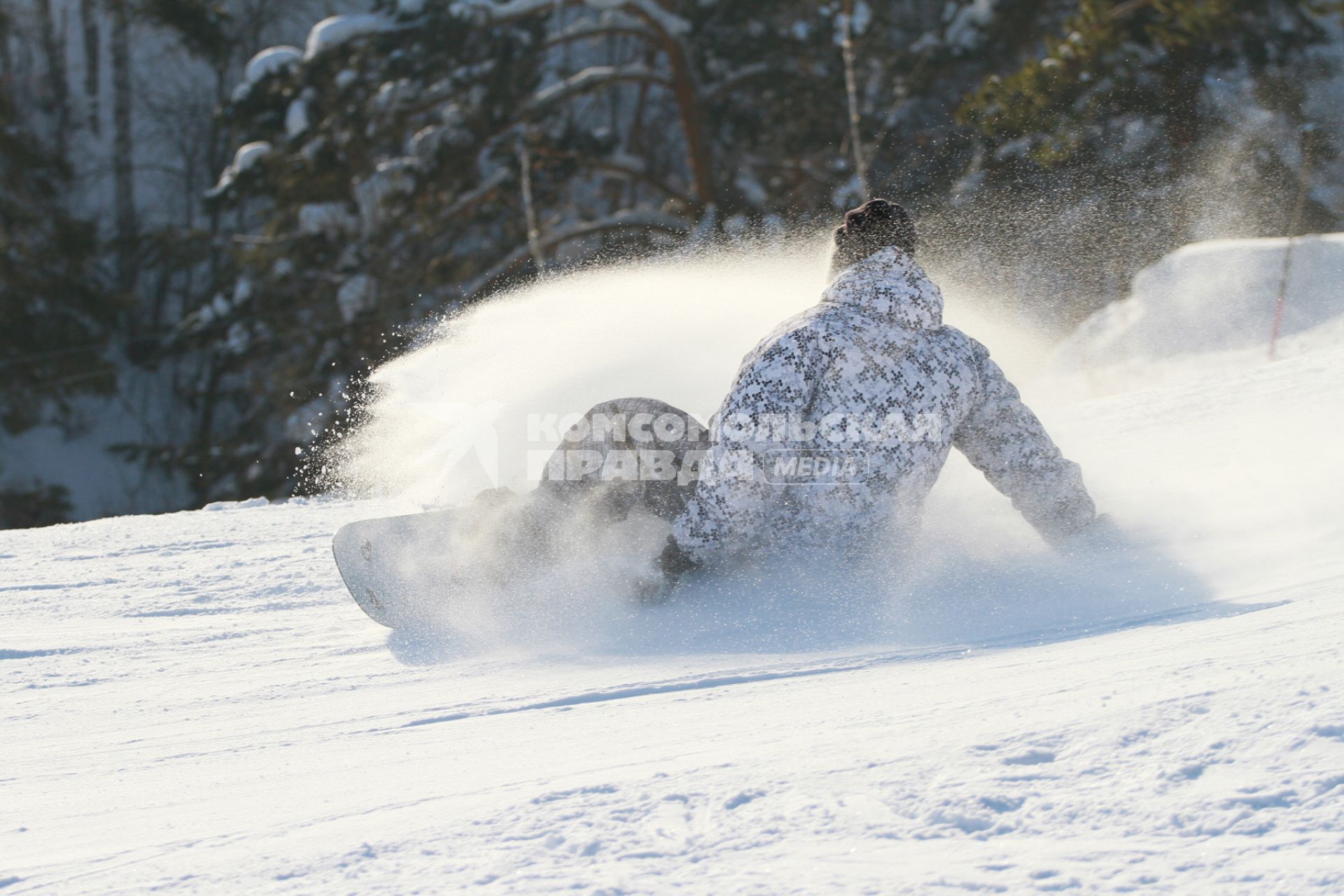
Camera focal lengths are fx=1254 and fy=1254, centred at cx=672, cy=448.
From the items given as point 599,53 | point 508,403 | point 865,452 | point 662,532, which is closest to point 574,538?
point 662,532

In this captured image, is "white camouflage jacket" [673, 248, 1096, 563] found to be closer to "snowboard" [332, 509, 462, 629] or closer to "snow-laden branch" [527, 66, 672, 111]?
"snowboard" [332, 509, 462, 629]

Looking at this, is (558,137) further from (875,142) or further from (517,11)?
(875,142)

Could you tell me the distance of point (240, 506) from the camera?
5.73 meters

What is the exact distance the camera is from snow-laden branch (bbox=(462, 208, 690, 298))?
12.6 metres

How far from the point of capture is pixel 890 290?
10.2 ft

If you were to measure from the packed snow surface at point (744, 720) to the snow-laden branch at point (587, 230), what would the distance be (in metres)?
8.41

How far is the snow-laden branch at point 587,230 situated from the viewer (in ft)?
41.4

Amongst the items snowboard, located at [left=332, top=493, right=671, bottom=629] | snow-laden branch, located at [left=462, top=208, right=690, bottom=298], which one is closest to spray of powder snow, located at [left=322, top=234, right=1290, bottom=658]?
snowboard, located at [left=332, top=493, right=671, bottom=629]

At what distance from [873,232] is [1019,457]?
716mm

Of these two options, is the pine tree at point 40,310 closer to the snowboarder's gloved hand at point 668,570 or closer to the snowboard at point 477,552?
the snowboard at point 477,552

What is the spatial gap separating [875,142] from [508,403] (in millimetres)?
8931

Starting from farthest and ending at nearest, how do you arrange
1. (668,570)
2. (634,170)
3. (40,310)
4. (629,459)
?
(40,310) → (634,170) → (629,459) → (668,570)

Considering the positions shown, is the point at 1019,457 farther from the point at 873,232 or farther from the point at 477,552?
the point at 477,552

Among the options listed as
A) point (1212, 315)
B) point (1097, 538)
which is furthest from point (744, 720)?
point (1212, 315)
